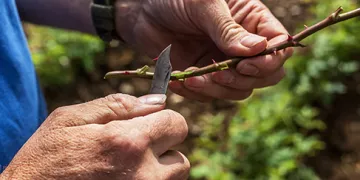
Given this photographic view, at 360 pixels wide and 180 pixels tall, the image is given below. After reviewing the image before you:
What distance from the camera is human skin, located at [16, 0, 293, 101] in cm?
118

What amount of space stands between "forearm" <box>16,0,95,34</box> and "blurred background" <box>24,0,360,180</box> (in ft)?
2.88

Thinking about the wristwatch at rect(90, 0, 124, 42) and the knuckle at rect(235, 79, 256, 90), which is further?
the wristwatch at rect(90, 0, 124, 42)

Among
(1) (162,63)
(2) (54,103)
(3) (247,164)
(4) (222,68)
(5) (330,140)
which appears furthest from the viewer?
(2) (54,103)

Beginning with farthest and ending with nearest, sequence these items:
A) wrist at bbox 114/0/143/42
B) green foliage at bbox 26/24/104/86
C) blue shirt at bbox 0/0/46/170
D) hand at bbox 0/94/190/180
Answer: green foliage at bbox 26/24/104/86 < wrist at bbox 114/0/143/42 < blue shirt at bbox 0/0/46/170 < hand at bbox 0/94/190/180

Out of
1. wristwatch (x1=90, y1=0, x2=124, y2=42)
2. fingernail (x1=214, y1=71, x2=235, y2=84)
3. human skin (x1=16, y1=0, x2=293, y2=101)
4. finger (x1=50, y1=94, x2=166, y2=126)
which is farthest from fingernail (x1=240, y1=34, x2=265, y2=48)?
wristwatch (x1=90, y1=0, x2=124, y2=42)

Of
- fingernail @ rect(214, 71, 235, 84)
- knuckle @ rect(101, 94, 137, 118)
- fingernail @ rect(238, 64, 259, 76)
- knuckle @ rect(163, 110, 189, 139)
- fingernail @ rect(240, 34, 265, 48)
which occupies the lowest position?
fingernail @ rect(214, 71, 235, 84)

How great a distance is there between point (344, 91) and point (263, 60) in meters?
1.33

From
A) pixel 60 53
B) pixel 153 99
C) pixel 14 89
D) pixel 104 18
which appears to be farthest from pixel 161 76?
pixel 60 53

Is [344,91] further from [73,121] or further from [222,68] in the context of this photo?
[73,121]

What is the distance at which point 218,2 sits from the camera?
1223 millimetres

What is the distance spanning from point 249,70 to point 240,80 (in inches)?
2.2

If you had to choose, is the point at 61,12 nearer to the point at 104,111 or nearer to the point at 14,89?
the point at 14,89

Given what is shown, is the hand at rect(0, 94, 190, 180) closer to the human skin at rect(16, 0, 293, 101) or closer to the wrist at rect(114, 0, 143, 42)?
the human skin at rect(16, 0, 293, 101)

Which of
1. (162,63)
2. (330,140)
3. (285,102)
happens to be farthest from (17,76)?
(330,140)
